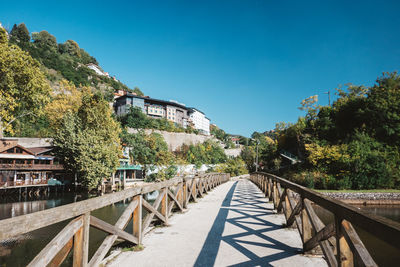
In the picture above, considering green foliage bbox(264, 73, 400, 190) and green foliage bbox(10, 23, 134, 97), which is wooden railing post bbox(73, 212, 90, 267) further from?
green foliage bbox(10, 23, 134, 97)

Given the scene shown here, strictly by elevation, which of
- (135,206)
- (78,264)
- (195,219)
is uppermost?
(135,206)

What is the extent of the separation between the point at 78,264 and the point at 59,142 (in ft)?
91.2

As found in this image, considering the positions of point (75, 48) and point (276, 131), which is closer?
point (276, 131)

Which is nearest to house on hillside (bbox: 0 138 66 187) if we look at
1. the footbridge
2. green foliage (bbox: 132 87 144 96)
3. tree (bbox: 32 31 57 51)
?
the footbridge

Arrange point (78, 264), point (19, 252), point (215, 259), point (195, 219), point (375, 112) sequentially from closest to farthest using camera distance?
point (78, 264), point (215, 259), point (195, 219), point (19, 252), point (375, 112)

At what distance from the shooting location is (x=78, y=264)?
264cm

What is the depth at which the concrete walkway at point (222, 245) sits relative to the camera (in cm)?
331

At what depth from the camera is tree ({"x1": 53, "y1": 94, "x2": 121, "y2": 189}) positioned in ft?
76.4

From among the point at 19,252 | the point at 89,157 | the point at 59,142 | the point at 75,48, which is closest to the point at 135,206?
the point at 19,252

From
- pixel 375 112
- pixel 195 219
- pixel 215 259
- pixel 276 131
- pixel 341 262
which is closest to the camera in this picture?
pixel 341 262

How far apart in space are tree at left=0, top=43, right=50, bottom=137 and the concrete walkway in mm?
19254

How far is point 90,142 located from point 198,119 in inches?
3286

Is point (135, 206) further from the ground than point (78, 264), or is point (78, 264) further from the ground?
point (135, 206)

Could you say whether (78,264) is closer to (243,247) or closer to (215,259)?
(215,259)
